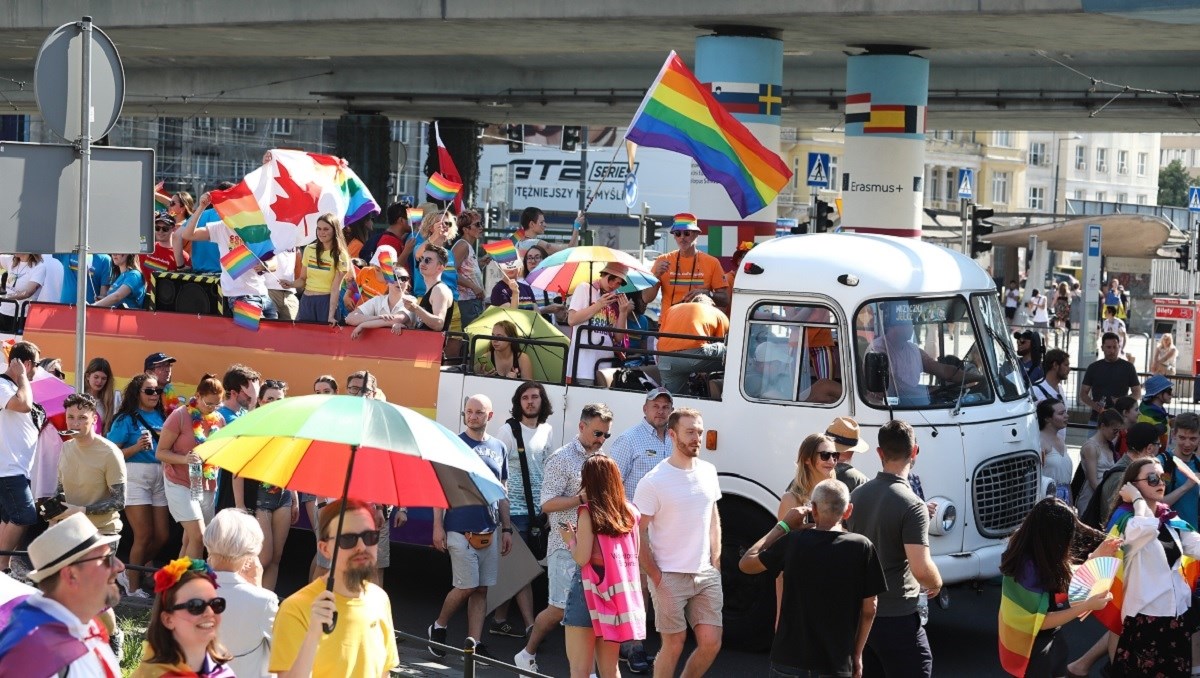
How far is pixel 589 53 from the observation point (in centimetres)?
3209

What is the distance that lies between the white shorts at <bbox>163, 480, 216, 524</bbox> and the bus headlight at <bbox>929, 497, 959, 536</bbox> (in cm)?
501

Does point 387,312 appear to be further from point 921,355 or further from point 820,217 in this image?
point 820,217

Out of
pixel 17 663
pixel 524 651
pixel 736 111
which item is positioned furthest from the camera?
Answer: pixel 736 111

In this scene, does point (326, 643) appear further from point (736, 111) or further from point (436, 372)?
point (736, 111)

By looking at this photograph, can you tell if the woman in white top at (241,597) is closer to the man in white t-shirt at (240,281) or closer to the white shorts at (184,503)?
the white shorts at (184,503)

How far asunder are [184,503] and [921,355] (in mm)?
5190

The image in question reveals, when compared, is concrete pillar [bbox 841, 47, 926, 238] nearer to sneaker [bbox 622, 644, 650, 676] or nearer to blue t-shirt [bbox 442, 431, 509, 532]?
blue t-shirt [bbox 442, 431, 509, 532]

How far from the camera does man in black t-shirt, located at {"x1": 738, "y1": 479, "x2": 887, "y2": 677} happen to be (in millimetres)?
7523

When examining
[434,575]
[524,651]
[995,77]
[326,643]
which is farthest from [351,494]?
[995,77]

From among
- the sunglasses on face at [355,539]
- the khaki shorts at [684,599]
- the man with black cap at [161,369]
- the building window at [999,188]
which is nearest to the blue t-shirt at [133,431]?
the man with black cap at [161,369]

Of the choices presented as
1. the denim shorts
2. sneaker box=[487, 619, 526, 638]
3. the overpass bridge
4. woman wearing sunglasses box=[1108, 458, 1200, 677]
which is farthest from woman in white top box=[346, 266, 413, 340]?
the overpass bridge

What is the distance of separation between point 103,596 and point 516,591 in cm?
590

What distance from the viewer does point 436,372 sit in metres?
12.0

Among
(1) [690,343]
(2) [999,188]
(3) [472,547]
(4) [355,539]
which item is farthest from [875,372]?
(2) [999,188]
